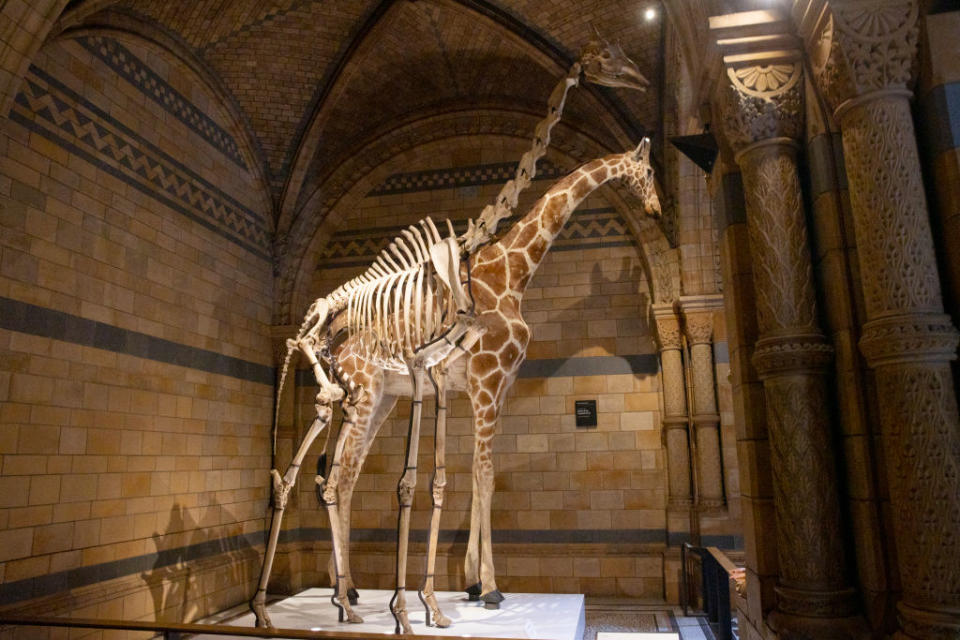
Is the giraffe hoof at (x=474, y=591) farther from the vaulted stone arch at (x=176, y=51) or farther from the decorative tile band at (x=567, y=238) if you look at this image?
the vaulted stone arch at (x=176, y=51)

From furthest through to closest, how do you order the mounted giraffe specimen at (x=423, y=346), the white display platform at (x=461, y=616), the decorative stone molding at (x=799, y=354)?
the mounted giraffe specimen at (x=423, y=346) < the white display platform at (x=461, y=616) < the decorative stone molding at (x=799, y=354)

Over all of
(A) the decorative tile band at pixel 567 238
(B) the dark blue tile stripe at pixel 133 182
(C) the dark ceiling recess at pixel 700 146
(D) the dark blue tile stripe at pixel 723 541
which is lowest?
(D) the dark blue tile stripe at pixel 723 541

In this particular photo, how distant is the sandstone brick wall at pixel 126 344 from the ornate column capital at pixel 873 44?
18.3 ft

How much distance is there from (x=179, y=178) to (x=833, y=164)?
20.8 ft

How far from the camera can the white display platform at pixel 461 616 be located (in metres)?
4.57

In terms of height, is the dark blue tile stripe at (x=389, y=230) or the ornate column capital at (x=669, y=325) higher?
the dark blue tile stripe at (x=389, y=230)

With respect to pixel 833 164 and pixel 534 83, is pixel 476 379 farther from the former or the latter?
pixel 534 83

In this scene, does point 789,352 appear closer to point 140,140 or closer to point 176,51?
point 140,140

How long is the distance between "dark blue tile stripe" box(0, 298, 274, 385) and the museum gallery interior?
0.10 feet

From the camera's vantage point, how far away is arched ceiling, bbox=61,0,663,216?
23.3ft

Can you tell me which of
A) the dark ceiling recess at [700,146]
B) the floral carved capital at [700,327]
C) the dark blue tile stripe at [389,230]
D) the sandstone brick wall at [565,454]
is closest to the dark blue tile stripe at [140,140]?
the dark blue tile stripe at [389,230]

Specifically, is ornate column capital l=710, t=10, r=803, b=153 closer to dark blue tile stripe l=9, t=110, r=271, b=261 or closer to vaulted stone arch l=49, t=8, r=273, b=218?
vaulted stone arch l=49, t=8, r=273, b=218

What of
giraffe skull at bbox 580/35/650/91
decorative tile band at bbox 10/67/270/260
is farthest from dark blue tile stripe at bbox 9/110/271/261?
giraffe skull at bbox 580/35/650/91

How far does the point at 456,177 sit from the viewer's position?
902 centimetres
